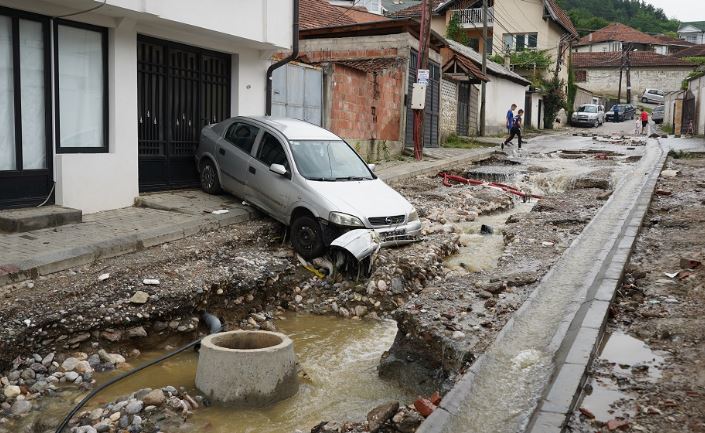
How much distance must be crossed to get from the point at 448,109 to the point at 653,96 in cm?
4758

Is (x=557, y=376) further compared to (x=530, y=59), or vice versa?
(x=530, y=59)

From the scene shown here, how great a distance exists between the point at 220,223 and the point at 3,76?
11.7 feet

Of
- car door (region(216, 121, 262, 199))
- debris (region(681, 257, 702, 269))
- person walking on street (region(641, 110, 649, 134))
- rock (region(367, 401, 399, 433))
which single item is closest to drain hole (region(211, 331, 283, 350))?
rock (region(367, 401, 399, 433))

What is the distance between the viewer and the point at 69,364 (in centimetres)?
607

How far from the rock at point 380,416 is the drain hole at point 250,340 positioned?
5.14 feet

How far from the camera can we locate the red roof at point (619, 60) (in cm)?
6944

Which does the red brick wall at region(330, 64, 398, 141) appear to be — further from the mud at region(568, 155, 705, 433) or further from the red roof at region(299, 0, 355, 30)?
the mud at region(568, 155, 705, 433)

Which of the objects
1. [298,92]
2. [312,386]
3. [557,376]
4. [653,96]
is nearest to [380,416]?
[557,376]

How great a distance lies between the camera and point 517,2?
4991cm

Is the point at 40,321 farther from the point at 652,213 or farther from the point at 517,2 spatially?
the point at 517,2

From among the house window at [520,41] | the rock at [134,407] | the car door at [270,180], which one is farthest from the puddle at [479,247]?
the house window at [520,41]

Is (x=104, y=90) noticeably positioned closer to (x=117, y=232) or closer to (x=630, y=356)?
(x=117, y=232)

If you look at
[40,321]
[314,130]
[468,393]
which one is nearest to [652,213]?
[314,130]

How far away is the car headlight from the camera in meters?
9.03
